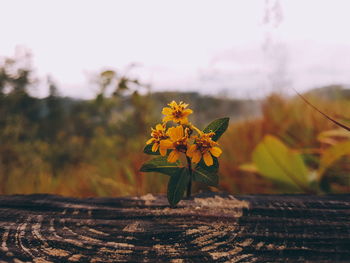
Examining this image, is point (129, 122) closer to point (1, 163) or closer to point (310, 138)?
point (1, 163)

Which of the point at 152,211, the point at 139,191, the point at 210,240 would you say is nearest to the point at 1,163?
the point at 139,191

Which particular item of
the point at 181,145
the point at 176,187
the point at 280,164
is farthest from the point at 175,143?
the point at 280,164

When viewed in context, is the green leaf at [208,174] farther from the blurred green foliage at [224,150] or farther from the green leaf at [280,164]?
the green leaf at [280,164]

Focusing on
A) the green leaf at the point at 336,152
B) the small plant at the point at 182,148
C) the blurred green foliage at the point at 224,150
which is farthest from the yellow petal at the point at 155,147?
the green leaf at the point at 336,152

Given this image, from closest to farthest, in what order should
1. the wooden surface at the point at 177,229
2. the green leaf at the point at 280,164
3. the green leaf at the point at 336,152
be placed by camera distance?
the wooden surface at the point at 177,229 < the green leaf at the point at 336,152 < the green leaf at the point at 280,164

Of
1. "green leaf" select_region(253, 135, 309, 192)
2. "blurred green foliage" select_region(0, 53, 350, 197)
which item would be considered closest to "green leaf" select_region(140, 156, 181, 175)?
"blurred green foliage" select_region(0, 53, 350, 197)

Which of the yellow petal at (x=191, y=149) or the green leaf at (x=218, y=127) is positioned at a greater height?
the green leaf at (x=218, y=127)

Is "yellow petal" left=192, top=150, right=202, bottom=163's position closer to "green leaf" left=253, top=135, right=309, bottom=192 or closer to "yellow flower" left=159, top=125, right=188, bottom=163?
"yellow flower" left=159, top=125, right=188, bottom=163

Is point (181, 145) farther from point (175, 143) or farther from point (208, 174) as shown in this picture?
point (208, 174)
